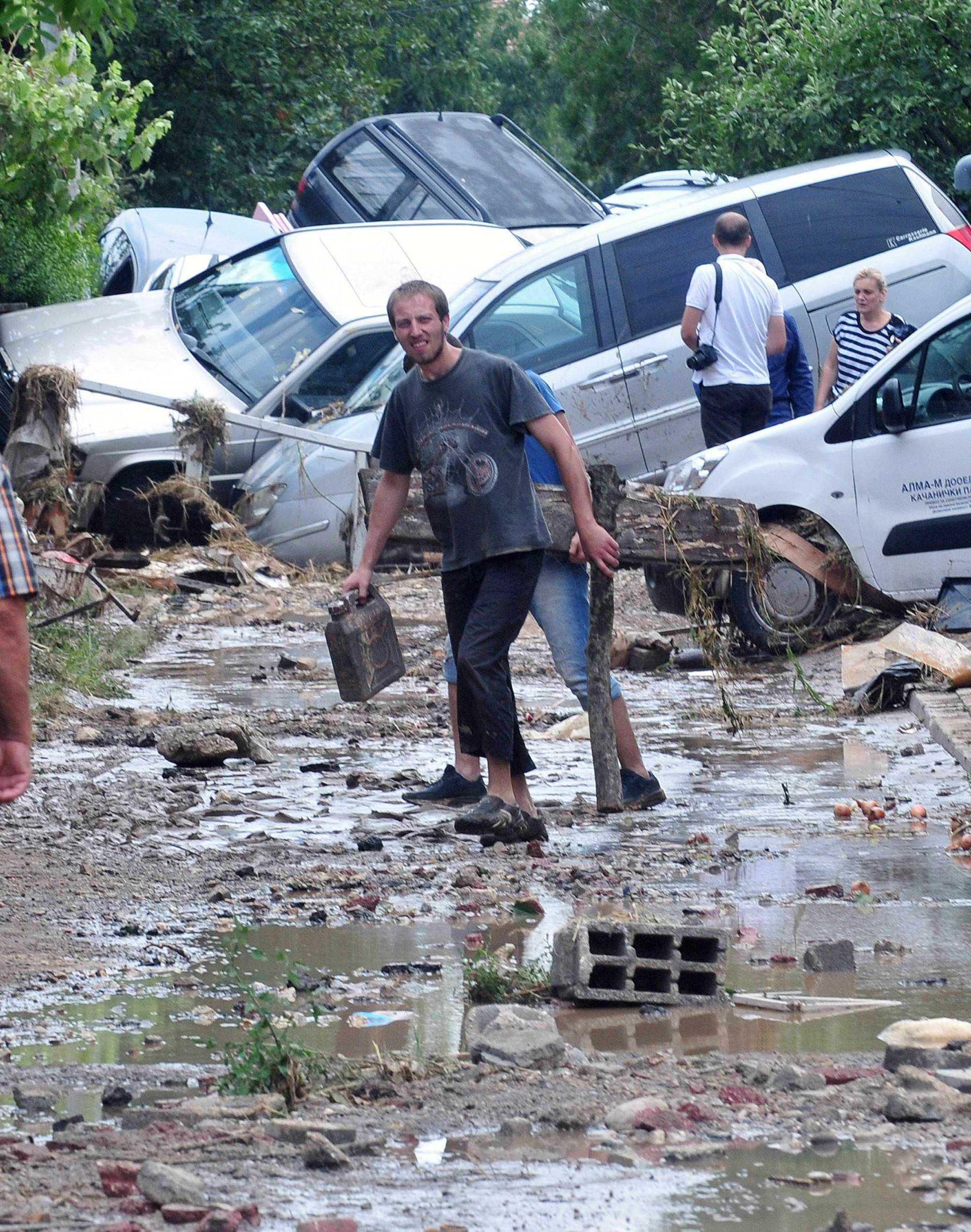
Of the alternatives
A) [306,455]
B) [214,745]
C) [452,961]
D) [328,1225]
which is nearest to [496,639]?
[452,961]

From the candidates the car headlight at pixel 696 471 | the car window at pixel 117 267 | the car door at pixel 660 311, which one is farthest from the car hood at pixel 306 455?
the car window at pixel 117 267

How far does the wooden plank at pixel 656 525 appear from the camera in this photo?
6.92 m

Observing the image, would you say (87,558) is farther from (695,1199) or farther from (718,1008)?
(695,1199)

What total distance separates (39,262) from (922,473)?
9.51 m

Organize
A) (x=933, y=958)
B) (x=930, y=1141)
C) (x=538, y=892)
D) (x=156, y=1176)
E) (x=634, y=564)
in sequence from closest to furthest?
1. (x=156, y=1176)
2. (x=930, y=1141)
3. (x=933, y=958)
4. (x=538, y=892)
5. (x=634, y=564)

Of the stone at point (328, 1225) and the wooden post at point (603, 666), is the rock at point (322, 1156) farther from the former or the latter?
the wooden post at point (603, 666)

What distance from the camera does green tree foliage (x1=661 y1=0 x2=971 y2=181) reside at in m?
16.0

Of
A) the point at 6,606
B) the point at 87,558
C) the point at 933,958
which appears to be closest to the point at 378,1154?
the point at 6,606

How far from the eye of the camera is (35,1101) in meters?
3.77

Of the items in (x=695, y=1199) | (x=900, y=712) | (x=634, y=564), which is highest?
(x=634, y=564)

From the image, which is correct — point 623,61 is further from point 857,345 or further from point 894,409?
point 894,409

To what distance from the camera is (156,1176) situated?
3186 millimetres

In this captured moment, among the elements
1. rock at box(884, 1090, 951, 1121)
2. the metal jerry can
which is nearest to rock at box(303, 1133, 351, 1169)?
rock at box(884, 1090, 951, 1121)

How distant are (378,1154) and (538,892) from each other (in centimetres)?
225
